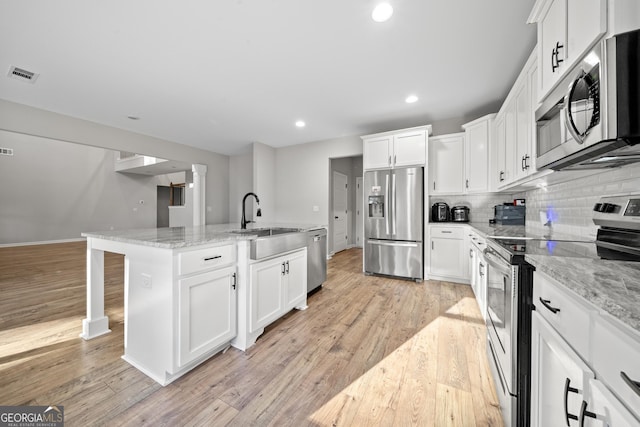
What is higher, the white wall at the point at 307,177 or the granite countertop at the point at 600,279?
the white wall at the point at 307,177

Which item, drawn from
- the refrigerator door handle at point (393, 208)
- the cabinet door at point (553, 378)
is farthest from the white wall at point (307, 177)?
the cabinet door at point (553, 378)

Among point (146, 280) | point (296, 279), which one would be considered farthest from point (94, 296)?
point (296, 279)

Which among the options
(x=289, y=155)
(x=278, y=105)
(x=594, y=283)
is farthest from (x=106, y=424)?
(x=289, y=155)

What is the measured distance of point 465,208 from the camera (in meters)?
3.65

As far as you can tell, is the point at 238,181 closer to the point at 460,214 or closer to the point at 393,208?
the point at 393,208

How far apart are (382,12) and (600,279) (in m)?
2.06

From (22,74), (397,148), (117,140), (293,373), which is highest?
(22,74)

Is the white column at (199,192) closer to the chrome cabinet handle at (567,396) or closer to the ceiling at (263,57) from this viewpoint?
the ceiling at (263,57)

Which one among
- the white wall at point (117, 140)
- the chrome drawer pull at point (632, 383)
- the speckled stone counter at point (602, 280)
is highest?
the white wall at point (117, 140)

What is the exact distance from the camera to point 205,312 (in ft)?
5.26

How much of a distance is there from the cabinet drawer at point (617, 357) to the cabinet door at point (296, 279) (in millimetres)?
1961

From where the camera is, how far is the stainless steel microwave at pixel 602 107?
83cm

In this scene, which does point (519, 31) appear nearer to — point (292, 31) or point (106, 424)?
point (292, 31)

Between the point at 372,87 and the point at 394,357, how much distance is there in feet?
9.37
